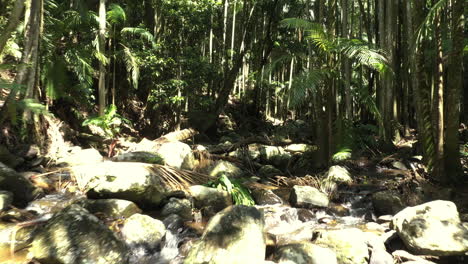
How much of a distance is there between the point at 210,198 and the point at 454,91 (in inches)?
188

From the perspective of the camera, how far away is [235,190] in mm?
6203

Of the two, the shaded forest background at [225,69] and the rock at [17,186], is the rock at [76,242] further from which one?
the shaded forest background at [225,69]

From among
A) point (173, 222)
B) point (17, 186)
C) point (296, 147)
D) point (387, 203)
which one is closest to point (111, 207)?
point (173, 222)

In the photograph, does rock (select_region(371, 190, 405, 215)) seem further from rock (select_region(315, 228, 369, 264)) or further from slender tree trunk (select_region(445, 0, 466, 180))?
rock (select_region(315, 228, 369, 264))

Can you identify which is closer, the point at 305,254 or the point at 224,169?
the point at 305,254

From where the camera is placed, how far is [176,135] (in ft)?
35.9

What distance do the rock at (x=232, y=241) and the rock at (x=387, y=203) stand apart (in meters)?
2.72

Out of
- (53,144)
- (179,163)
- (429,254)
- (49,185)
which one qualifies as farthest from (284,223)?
(53,144)

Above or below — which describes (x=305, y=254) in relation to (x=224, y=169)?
below

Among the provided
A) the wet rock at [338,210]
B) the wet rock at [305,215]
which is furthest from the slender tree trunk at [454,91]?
the wet rock at [305,215]

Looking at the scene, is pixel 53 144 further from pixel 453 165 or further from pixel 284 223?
pixel 453 165

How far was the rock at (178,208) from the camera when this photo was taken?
17.0 ft

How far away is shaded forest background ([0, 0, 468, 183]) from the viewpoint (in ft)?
21.3

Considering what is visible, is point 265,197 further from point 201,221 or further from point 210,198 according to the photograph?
point 201,221
